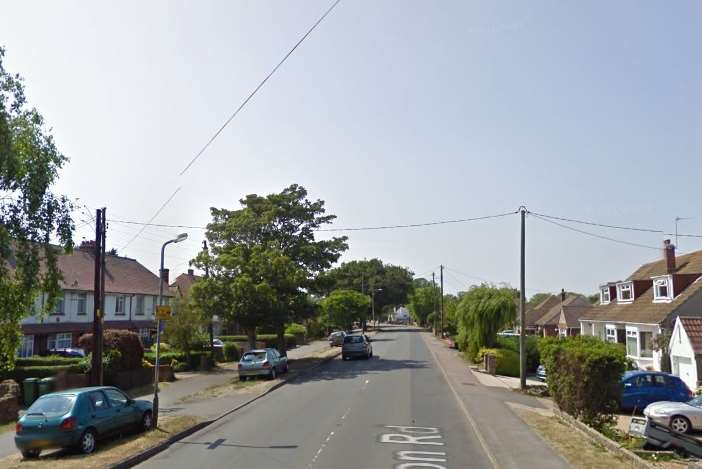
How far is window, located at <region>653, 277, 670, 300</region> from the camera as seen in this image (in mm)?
33056

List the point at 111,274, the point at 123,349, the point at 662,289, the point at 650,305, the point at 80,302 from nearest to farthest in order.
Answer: the point at 123,349
the point at 662,289
the point at 650,305
the point at 80,302
the point at 111,274

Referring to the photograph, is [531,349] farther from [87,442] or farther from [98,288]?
[87,442]

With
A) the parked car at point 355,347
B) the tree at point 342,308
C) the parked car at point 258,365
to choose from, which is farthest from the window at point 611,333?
the tree at point 342,308

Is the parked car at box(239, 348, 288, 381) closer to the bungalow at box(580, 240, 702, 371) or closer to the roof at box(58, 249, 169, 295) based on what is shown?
the roof at box(58, 249, 169, 295)

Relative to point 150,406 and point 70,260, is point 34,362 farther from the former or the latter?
point 70,260

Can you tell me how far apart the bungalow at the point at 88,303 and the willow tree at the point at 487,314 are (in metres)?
22.8

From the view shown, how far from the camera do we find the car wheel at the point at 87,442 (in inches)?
529

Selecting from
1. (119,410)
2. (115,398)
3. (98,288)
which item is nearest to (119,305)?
(98,288)

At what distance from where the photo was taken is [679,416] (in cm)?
1697

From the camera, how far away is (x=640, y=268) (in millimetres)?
42812

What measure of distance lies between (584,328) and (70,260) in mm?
35851

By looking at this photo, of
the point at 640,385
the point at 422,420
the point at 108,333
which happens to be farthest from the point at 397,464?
the point at 108,333

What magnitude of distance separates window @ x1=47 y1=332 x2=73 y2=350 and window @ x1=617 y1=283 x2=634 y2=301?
34.5 meters

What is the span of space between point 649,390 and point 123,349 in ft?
69.7
